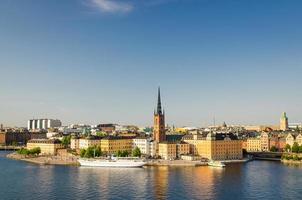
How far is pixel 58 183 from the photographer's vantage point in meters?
45.8

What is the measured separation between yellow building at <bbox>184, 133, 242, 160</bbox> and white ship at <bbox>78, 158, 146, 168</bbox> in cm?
1441

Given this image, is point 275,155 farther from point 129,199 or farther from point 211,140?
point 129,199

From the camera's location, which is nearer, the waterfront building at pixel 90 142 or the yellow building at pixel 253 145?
the waterfront building at pixel 90 142

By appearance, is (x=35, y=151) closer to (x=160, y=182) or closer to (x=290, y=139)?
(x=160, y=182)

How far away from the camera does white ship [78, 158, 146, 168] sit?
65688 millimetres

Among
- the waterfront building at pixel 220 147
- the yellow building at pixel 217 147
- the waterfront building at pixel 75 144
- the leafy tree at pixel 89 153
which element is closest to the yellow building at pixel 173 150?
the yellow building at pixel 217 147

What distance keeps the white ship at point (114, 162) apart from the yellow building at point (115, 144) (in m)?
17.4

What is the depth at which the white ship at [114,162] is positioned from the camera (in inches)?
2586

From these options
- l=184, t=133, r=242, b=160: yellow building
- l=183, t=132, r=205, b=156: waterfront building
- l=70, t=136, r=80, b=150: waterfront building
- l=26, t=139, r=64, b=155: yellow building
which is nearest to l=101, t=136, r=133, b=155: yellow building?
l=70, t=136, r=80, b=150: waterfront building

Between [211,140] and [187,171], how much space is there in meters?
19.2

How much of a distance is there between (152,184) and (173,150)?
32.8 m

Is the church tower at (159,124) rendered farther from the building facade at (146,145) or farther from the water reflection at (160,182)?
the water reflection at (160,182)

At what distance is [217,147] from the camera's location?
7669 centimetres

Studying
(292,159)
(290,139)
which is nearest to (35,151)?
(292,159)
